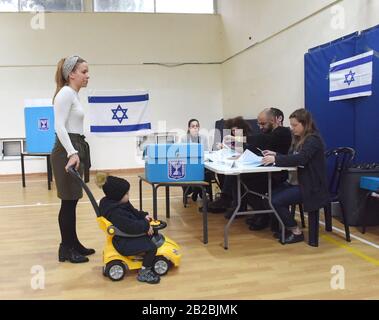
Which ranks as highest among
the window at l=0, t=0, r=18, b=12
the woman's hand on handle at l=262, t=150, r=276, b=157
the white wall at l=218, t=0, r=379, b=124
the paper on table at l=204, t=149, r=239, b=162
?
the window at l=0, t=0, r=18, b=12

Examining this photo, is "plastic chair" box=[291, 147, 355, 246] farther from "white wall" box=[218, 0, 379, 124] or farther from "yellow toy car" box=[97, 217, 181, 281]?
"white wall" box=[218, 0, 379, 124]

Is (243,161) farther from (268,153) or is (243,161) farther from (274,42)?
(274,42)

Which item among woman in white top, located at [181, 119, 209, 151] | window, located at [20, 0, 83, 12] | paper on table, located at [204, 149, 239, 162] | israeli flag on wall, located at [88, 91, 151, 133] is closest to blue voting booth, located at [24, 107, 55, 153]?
israeli flag on wall, located at [88, 91, 151, 133]

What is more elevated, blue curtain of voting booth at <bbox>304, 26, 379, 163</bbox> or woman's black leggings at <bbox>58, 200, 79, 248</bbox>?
blue curtain of voting booth at <bbox>304, 26, 379, 163</bbox>

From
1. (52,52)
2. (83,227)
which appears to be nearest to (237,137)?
(83,227)

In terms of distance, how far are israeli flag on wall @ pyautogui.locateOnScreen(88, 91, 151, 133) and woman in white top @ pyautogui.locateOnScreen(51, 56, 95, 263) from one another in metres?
5.05

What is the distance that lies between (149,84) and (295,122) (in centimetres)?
539

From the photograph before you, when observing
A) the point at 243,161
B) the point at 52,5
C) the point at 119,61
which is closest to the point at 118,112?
the point at 119,61

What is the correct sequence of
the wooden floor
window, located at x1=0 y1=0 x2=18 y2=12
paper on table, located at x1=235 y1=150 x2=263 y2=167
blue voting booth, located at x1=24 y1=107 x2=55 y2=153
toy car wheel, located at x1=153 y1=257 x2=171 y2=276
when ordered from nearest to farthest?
the wooden floor
toy car wheel, located at x1=153 y1=257 x2=171 y2=276
paper on table, located at x1=235 y1=150 x2=263 y2=167
blue voting booth, located at x1=24 y1=107 x2=55 y2=153
window, located at x1=0 y1=0 x2=18 y2=12

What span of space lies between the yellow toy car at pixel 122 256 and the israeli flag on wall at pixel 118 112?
528cm

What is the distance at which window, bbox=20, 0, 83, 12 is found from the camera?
7684mm

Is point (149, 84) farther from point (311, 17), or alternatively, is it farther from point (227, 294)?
point (227, 294)

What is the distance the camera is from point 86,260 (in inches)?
112

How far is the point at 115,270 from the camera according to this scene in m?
2.49
